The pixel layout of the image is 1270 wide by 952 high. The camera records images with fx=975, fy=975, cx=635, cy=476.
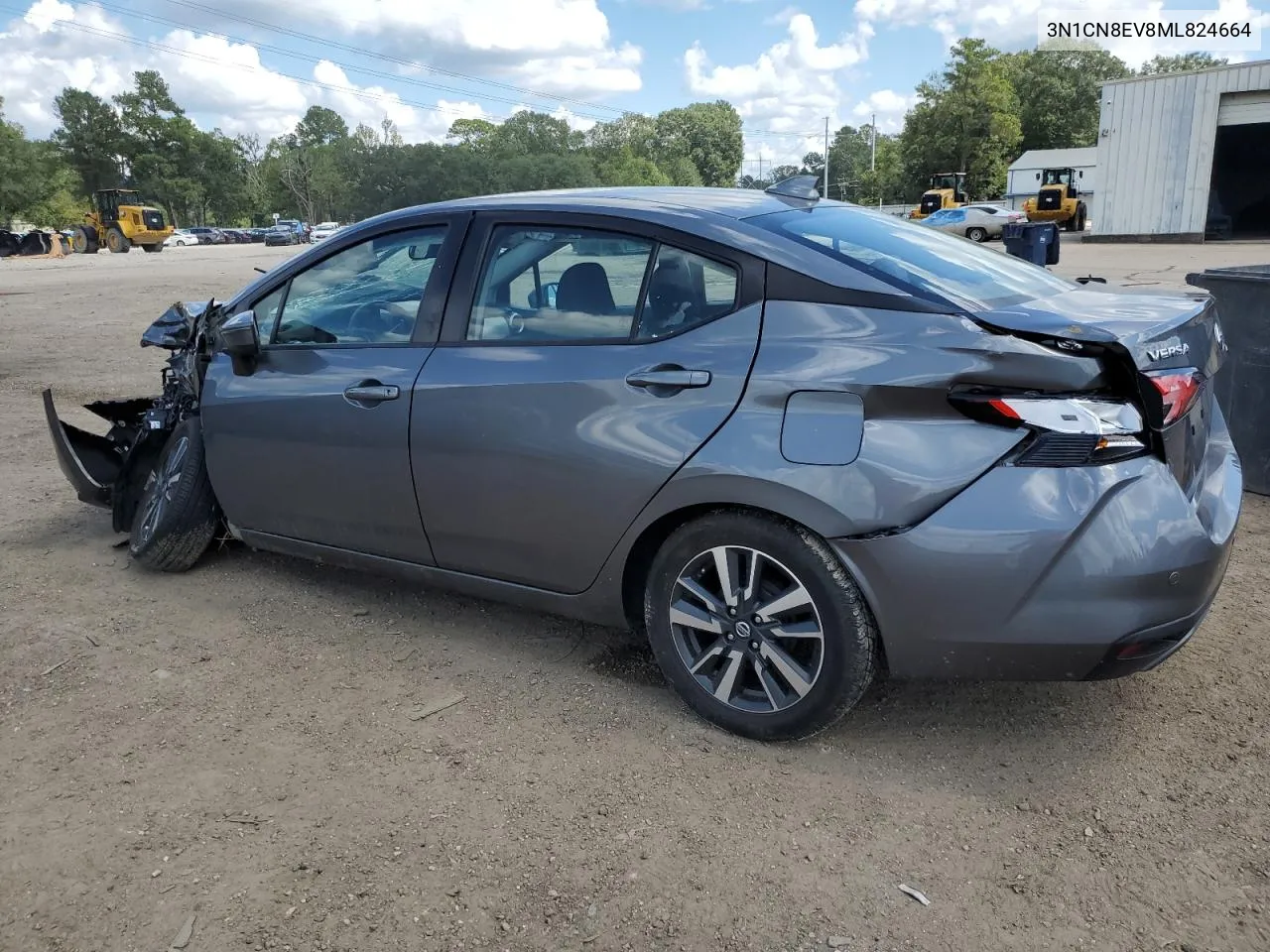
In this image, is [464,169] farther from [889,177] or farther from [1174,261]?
[889,177]

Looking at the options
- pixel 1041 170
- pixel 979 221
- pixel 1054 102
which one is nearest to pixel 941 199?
pixel 979 221

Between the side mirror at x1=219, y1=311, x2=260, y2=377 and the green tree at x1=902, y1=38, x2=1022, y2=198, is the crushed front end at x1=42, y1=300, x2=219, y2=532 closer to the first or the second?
the side mirror at x1=219, y1=311, x2=260, y2=377

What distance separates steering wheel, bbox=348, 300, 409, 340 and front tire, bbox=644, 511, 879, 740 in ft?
4.55

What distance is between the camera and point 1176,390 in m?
2.54

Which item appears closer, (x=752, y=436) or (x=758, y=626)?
(x=752, y=436)

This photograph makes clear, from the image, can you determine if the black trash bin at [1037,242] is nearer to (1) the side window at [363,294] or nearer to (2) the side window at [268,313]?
(1) the side window at [363,294]

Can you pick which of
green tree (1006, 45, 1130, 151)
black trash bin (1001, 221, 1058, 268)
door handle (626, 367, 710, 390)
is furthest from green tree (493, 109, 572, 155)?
door handle (626, 367, 710, 390)

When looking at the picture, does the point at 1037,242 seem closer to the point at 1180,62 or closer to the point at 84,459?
the point at 84,459

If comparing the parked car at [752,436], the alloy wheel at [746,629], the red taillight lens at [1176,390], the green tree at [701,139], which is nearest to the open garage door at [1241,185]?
the red taillight lens at [1176,390]

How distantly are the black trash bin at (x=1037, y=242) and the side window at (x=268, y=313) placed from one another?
18.6ft

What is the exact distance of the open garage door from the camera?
34531mm

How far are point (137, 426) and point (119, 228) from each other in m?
50.0

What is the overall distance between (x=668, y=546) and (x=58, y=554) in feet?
11.3

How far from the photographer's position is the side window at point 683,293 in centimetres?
293
